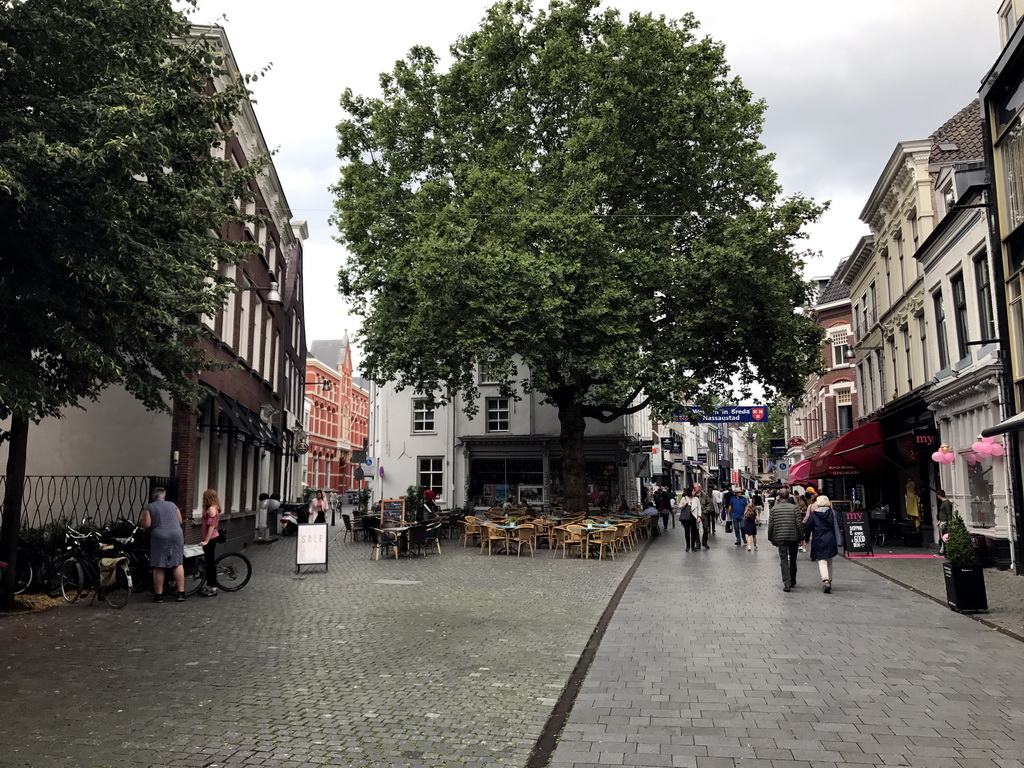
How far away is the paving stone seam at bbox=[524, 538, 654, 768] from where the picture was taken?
5.30 m

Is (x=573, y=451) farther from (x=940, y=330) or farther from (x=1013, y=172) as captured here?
(x=1013, y=172)

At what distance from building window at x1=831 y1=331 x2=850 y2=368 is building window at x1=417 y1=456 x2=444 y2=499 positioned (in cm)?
2201

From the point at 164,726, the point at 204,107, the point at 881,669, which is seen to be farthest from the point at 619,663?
the point at 204,107

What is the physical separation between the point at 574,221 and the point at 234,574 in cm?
1224

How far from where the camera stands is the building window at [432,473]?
123 ft

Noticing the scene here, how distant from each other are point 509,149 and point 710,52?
6.58 metres

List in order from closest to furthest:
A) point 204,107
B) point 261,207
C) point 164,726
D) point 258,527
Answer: point 164,726
point 204,107
point 258,527
point 261,207

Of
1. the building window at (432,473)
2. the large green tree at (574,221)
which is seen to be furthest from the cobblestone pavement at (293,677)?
the building window at (432,473)

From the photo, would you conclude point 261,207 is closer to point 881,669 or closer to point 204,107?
point 204,107

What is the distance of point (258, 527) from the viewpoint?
24.2 m

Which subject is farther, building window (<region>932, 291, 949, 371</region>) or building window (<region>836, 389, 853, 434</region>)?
building window (<region>836, 389, 853, 434</region>)

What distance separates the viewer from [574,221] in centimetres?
2075

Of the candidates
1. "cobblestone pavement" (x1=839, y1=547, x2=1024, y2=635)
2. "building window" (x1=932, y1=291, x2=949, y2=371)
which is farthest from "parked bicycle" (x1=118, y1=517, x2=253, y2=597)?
"building window" (x1=932, y1=291, x2=949, y2=371)

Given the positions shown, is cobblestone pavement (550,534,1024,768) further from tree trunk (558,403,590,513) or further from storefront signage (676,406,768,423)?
tree trunk (558,403,590,513)
